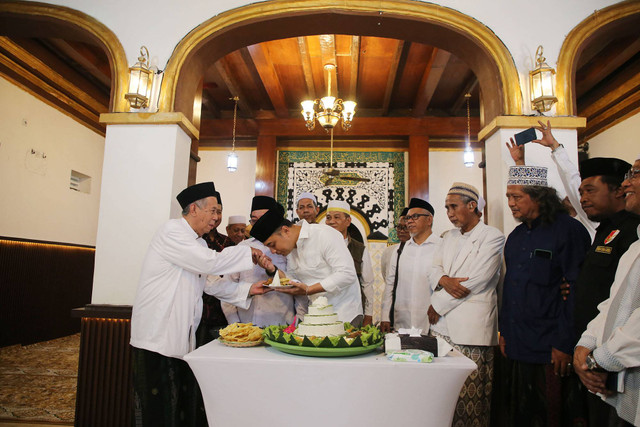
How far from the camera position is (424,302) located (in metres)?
3.88

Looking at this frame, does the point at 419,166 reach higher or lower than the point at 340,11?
lower

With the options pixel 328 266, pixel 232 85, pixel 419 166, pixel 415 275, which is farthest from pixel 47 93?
pixel 419 166

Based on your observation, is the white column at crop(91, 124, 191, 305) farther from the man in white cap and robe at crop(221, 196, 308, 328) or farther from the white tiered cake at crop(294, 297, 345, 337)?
the white tiered cake at crop(294, 297, 345, 337)

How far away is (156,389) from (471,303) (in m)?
2.09

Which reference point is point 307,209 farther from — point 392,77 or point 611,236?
point 392,77

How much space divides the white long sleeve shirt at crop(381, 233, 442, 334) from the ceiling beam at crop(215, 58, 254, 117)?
13.0ft

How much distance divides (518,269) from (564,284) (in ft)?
0.90

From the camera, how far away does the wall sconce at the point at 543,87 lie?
3.40 metres

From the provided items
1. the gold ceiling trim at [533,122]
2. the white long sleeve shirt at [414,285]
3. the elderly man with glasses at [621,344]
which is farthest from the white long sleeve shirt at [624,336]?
the white long sleeve shirt at [414,285]

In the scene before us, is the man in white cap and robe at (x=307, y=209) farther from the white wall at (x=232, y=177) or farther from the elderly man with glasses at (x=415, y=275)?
the white wall at (x=232, y=177)

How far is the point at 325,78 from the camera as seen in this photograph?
693 centimetres

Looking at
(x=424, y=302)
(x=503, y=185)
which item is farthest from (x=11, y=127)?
(x=503, y=185)

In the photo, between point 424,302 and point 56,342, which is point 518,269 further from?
point 56,342

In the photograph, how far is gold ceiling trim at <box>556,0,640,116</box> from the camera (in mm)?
3537
